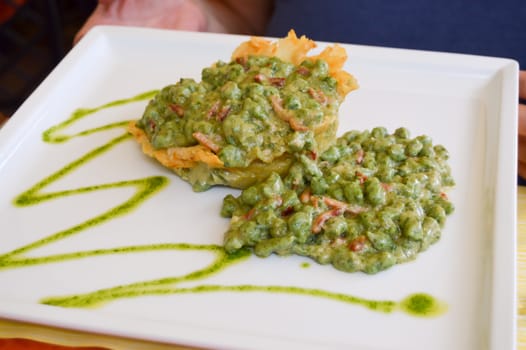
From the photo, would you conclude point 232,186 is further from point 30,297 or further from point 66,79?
point 66,79

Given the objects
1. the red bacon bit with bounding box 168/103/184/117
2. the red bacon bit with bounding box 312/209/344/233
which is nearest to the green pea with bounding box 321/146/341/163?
the red bacon bit with bounding box 312/209/344/233

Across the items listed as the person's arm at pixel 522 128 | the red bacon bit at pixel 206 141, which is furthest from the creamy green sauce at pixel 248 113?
the person's arm at pixel 522 128

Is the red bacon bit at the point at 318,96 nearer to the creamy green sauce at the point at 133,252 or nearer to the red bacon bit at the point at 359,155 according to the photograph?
the red bacon bit at the point at 359,155

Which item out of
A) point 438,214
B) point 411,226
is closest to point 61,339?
point 411,226

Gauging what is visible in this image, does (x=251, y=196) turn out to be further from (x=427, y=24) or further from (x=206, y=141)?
(x=427, y=24)

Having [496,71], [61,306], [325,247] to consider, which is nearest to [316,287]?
[325,247]

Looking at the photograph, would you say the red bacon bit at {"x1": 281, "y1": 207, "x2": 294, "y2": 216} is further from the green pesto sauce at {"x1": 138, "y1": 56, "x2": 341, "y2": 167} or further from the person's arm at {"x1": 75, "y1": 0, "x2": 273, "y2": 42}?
the person's arm at {"x1": 75, "y1": 0, "x2": 273, "y2": 42}
